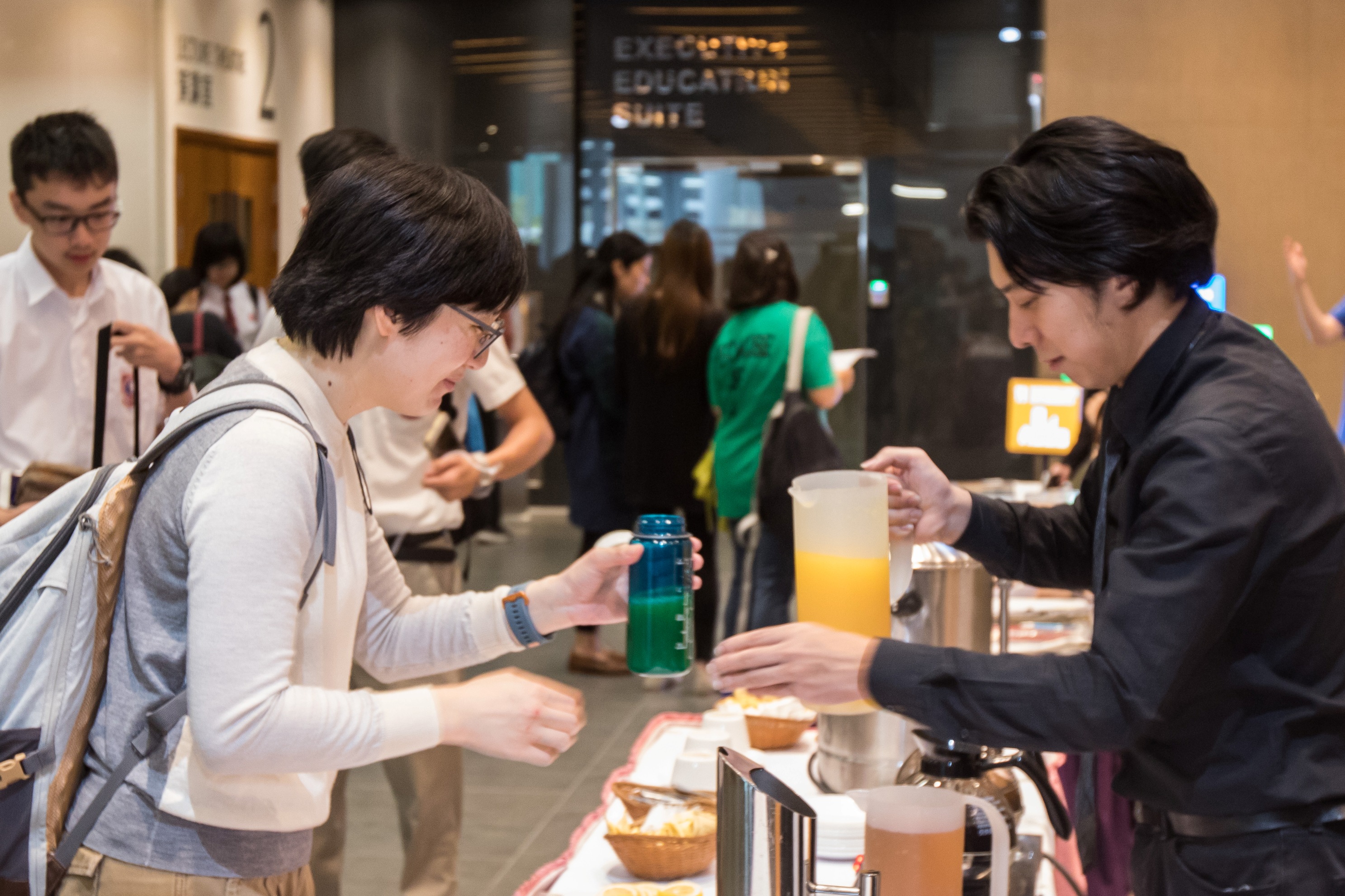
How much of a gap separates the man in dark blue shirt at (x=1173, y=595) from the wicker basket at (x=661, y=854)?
49cm

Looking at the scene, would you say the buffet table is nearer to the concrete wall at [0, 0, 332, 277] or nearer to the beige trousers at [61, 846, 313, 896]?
the beige trousers at [61, 846, 313, 896]

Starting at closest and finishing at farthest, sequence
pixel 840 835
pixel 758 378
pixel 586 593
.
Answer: pixel 586 593 → pixel 840 835 → pixel 758 378

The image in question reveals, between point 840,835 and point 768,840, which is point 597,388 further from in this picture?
point 768,840

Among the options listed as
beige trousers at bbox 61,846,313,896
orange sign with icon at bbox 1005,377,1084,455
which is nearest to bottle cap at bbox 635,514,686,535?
beige trousers at bbox 61,846,313,896

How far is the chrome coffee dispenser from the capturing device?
1095 millimetres

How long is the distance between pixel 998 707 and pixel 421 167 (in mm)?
786

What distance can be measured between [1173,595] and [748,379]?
3.54 metres

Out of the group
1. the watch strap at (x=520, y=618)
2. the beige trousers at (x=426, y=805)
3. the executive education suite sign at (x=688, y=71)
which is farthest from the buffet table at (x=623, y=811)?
the executive education suite sign at (x=688, y=71)

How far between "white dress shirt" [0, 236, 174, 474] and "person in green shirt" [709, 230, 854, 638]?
2399 millimetres

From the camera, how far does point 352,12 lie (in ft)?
29.0

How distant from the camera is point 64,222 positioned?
2455 millimetres

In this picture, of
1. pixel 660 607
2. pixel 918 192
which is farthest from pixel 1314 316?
pixel 918 192

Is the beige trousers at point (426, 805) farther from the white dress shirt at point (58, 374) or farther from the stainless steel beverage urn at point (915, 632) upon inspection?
the stainless steel beverage urn at point (915, 632)

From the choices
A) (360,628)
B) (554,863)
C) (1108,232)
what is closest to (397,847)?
(554,863)
